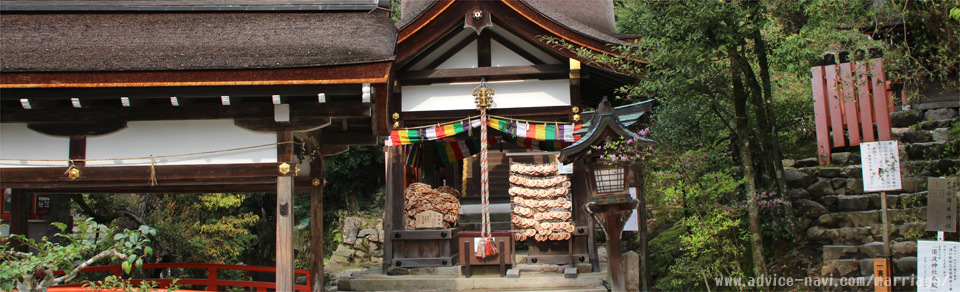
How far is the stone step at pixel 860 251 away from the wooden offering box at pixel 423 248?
5577mm

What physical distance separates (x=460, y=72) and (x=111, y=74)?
5.78m

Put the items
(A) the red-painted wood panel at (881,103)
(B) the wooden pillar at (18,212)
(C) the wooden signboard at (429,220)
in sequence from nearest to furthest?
(B) the wooden pillar at (18,212)
(A) the red-painted wood panel at (881,103)
(C) the wooden signboard at (429,220)

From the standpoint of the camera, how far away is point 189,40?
7312 mm

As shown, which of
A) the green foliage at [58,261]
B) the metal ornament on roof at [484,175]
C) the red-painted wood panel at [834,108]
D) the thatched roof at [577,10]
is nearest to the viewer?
the green foliage at [58,261]

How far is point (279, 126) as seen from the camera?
7.20 metres

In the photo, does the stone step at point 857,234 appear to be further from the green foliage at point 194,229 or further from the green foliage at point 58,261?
the green foliage at point 194,229

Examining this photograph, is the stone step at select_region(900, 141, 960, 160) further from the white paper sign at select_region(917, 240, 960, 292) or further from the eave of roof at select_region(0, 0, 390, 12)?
the eave of roof at select_region(0, 0, 390, 12)

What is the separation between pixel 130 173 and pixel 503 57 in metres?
6.39

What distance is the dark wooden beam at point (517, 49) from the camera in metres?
11.3

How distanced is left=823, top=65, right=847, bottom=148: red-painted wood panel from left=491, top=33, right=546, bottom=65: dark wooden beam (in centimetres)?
456

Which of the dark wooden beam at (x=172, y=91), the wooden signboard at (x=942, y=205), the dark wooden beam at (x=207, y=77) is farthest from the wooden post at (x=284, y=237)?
the wooden signboard at (x=942, y=205)

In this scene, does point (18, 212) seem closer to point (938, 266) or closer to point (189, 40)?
point (189, 40)

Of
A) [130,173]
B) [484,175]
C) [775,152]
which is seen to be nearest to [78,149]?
[130,173]

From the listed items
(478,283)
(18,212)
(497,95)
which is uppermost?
(497,95)
